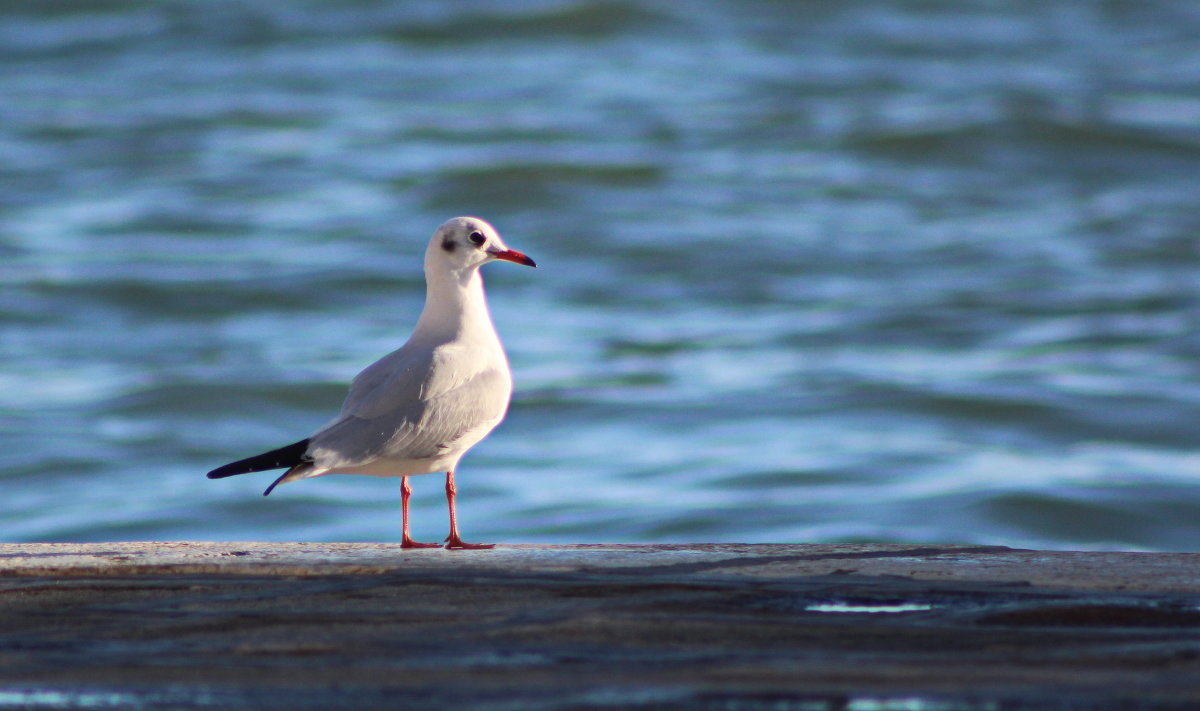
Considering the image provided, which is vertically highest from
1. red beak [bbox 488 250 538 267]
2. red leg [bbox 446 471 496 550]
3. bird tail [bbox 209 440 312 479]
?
red beak [bbox 488 250 538 267]

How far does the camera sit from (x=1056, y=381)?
13.6 m

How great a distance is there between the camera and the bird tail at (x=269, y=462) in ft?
12.9

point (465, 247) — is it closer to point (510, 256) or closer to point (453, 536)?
point (510, 256)

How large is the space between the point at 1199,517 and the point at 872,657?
8.46 metres

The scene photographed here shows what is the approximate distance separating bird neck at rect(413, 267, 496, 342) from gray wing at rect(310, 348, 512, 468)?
175mm

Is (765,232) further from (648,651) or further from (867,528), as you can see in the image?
(648,651)

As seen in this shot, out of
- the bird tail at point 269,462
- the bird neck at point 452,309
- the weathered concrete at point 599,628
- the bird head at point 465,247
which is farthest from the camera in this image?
the bird head at point 465,247

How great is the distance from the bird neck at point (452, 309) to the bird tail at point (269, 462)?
69 cm

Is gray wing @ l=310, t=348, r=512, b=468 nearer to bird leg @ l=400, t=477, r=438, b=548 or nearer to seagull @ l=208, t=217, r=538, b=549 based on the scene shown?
seagull @ l=208, t=217, r=538, b=549

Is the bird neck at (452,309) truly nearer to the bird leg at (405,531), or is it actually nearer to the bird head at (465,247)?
the bird head at (465,247)

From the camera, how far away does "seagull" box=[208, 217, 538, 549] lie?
4214mm

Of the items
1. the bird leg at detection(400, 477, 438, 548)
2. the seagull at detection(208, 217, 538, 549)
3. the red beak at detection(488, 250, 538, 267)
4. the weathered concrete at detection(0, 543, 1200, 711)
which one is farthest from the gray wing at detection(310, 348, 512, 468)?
the red beak at detection(488, 250, 538, 267)

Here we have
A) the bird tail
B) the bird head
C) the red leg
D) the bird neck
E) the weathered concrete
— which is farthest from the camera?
the bird head

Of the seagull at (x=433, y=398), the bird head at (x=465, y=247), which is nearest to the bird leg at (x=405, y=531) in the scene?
the seagull at (x=433, y=398)
